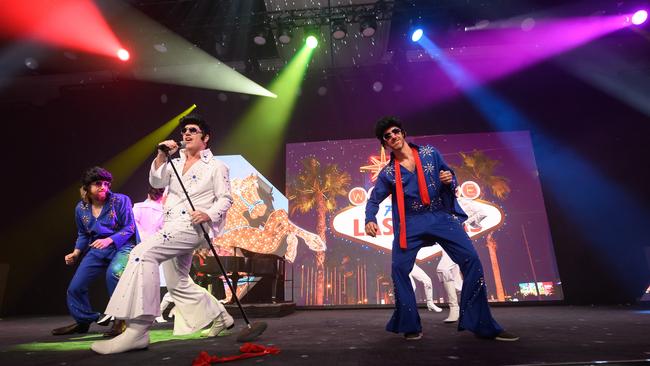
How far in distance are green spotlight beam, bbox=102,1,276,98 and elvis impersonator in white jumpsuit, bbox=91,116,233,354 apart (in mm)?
4496

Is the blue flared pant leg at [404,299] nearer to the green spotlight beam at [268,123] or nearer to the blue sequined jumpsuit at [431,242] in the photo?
the blue sequined jumpsuit at [431,242]

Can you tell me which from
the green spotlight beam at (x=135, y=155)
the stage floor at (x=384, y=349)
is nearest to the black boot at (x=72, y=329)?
the stage floor at (x=384, y=349)

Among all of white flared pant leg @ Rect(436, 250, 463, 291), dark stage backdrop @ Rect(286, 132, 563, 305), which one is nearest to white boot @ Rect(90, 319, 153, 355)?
white flared pant leg @ Rect(436, 250, 463, 291)

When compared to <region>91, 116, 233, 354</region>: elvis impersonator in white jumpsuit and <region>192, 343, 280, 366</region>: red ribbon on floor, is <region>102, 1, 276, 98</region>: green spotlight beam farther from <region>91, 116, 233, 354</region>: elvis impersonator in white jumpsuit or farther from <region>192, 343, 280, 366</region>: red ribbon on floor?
<region>192, 343, 280, 366</region>: red ribbon on floor

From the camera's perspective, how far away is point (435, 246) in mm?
6199

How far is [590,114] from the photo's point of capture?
23.0 feet

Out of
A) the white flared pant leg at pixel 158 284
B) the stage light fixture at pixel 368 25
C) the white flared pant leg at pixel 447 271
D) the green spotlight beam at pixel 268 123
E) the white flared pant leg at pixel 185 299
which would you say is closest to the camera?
the white flared pant leg at pixel 158 284

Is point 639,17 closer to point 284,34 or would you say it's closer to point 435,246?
point 435,246

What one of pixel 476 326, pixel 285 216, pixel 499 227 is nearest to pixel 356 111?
pixel 285 216

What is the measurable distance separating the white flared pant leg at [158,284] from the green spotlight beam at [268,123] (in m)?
4.67

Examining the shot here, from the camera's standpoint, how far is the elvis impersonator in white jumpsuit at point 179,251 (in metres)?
2.09

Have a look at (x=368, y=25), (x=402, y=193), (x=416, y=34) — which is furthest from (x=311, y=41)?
(x=402, y=193)

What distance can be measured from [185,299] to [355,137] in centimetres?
527

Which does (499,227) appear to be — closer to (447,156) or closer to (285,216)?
(447,156)
